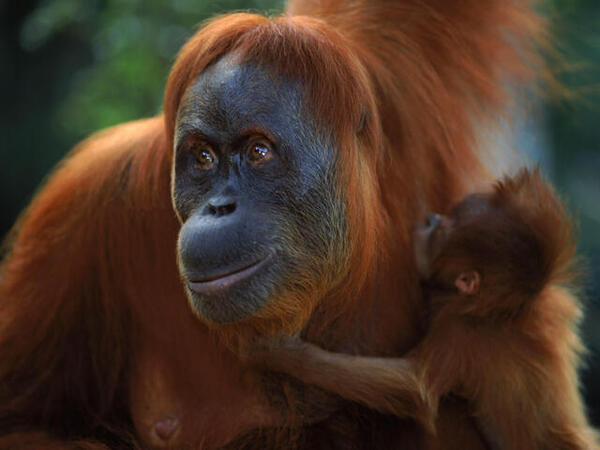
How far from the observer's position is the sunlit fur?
271 cm

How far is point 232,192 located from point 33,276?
1055 mm

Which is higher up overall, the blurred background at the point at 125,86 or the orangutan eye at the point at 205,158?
the orangutan eye at the point at 205,158

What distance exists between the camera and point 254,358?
8.61ft

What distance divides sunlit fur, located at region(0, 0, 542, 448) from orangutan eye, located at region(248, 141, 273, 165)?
385 mm

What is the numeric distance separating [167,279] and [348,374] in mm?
708

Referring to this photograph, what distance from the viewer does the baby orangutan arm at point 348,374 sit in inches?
103

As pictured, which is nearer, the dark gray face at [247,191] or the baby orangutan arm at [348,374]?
the dark gray face at [247,191]

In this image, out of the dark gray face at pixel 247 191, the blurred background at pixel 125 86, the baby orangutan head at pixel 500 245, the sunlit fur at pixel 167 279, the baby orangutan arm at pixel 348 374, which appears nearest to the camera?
the dark gray face at pixel 247 191

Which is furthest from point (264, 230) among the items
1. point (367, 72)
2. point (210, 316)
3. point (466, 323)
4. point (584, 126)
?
point (584, 126)

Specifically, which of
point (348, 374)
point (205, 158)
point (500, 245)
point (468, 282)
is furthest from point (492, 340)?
point (205, 158)

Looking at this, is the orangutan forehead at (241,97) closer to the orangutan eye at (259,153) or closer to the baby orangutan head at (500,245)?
the orangutan eye at (259,153)

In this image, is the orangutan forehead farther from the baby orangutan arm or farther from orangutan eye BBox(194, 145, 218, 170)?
the baby orangutan arm

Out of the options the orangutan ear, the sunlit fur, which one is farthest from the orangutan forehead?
the orangutan ear

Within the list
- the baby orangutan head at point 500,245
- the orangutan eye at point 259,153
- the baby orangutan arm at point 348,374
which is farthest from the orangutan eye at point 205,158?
the baby orangutan head at point 500,245
